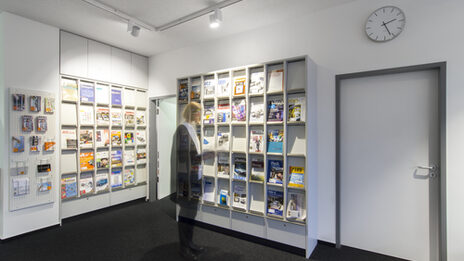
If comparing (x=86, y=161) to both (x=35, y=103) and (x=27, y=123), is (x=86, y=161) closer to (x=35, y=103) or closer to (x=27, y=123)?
(x=27, y=123)

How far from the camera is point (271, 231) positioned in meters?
2.97

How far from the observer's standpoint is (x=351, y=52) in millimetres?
2852

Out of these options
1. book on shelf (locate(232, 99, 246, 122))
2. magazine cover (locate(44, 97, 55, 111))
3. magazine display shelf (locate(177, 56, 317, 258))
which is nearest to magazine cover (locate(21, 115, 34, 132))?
magazine cover (locate(44, 97, 55, 111))

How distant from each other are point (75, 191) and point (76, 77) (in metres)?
1.90

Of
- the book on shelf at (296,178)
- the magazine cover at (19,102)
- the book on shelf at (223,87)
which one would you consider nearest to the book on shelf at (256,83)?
the book on shelf at (223,87)

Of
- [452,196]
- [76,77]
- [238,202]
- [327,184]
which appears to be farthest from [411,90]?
[76,77]

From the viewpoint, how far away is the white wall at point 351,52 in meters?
2.34

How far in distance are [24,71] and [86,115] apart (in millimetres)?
1014

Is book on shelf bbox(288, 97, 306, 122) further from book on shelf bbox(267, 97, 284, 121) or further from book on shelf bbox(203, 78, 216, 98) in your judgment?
book on shelf bbox(203, 78, 216, 98)

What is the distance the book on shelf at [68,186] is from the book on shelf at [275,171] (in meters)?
3.20

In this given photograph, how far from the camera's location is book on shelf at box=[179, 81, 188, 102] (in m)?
3.76

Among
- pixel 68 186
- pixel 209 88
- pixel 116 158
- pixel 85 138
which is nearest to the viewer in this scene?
pixel 209 88

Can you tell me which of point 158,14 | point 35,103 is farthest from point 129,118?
point 158,14

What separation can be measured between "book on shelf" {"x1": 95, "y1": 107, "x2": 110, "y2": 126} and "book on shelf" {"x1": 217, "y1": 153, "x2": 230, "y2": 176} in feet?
7.65
